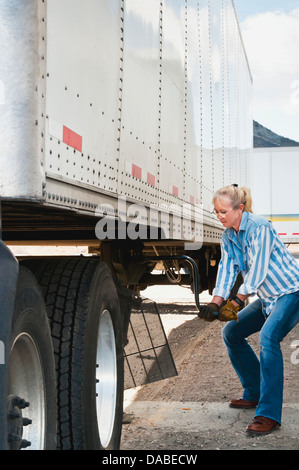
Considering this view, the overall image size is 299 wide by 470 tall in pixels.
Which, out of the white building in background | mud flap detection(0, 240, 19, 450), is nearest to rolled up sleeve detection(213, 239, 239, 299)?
mud flap detection(0, 240, 19, 450)

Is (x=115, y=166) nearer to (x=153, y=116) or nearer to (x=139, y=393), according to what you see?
(x=153, y=116)

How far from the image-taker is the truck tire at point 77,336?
3395 millimetres

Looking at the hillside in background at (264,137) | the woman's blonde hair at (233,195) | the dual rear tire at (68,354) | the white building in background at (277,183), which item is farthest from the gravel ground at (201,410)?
the hillside in background at (264,137)

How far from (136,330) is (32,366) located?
8.20 ft

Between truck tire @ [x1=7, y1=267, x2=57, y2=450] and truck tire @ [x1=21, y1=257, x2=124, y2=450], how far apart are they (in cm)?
45

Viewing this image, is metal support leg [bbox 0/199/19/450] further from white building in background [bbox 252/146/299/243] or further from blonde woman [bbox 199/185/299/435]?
white building in background [bbox 252/146/299/243]

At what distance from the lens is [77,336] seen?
11.2 feet

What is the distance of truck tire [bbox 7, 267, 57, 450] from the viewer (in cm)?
262

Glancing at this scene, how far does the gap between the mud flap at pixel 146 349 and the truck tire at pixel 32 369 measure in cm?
223

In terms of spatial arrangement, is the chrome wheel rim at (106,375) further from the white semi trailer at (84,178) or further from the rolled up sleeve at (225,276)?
the rolled up sleeve at (225,276)

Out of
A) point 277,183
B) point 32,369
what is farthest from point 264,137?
point 32,369

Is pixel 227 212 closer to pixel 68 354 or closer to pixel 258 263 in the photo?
pixel 258 263
